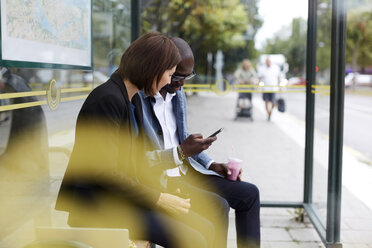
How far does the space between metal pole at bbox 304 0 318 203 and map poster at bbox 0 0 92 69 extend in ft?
6.44

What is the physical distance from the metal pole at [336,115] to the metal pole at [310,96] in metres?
0.85

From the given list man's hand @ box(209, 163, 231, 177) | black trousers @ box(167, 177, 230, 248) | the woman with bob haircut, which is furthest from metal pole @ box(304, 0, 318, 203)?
the woman with bob haircut

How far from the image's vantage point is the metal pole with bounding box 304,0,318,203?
3.92 m

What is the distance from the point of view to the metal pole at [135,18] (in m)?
3.76

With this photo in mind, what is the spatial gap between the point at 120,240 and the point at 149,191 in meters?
0.32

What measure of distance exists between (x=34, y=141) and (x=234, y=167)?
1101 millimetres

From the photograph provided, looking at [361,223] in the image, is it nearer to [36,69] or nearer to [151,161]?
[151,161]

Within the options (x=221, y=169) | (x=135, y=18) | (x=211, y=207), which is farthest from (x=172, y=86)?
(x=135, y=18)

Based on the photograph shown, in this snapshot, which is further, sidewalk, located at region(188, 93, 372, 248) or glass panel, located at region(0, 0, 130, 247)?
sidewalk, located at region(188, 93, 372, 248)

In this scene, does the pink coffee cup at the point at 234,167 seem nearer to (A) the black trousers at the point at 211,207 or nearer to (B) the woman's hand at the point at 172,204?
(A) the black trousers at the point at 211,207

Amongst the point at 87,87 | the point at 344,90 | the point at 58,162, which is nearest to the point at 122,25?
the point at 87,87

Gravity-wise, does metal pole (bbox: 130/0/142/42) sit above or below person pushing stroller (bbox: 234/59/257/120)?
above

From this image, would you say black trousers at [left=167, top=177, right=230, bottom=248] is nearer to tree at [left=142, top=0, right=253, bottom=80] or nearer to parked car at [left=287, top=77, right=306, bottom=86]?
tree at [left=142, top=0, right=253, bottom=80]

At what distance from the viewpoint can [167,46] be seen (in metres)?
2.08
